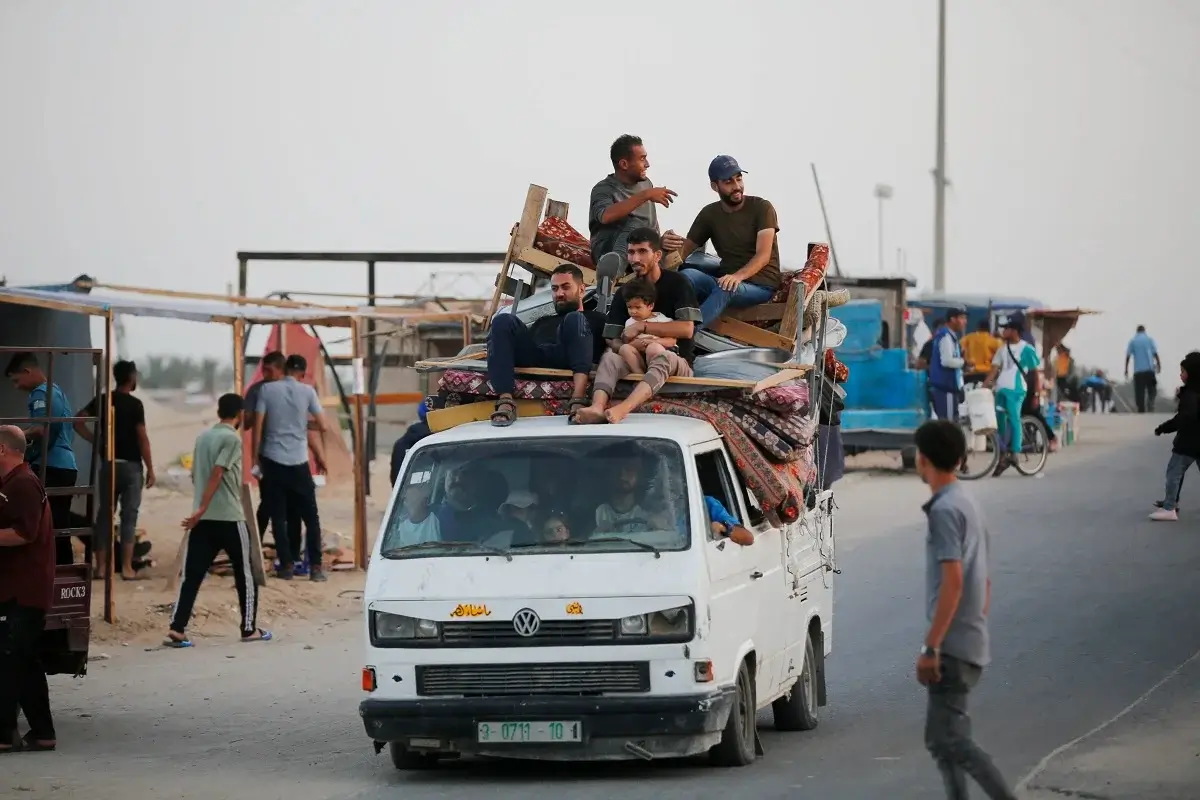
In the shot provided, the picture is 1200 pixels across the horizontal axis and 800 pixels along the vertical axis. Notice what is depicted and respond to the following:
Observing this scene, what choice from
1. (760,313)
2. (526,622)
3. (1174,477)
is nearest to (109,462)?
(760,313)

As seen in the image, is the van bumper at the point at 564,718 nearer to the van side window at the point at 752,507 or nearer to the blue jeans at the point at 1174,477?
the van side window at the point at 752,507

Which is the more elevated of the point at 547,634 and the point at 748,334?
the point at 748,334

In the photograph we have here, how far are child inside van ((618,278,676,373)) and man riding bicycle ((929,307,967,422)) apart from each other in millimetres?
16434

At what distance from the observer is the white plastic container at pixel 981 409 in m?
24.9

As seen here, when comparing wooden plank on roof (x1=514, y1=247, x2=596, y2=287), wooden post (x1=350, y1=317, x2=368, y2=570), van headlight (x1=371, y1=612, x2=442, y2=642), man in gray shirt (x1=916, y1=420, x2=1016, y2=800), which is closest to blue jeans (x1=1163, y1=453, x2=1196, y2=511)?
wooden post (x1=350, y1=317, x2=368, y2=570)

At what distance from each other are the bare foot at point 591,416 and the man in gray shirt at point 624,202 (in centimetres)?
234

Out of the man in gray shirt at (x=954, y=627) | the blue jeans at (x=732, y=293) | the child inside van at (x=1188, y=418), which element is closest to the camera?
the man in gray shirt at (x=954, y=627)

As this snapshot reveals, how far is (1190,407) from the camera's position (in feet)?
63.8

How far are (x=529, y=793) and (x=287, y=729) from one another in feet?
10.1

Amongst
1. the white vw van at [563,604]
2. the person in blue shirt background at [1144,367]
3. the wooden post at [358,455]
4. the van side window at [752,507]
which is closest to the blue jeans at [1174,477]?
the wooden post at [358,455]

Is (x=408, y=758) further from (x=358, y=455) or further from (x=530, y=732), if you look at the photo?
(x=358, y=455)

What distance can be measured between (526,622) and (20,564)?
10.4 feet

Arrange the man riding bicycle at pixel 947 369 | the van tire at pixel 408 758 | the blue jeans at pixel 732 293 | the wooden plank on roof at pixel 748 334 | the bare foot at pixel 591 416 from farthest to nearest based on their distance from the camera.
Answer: the man riding bicycle at pixel 947 369, the blue jeans at pixel 732 293, the wooden plank on roof at pixel 748 334, the bare foot at pixel 591 416, the van tire at pixel 408 758

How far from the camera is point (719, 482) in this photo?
9.86m
